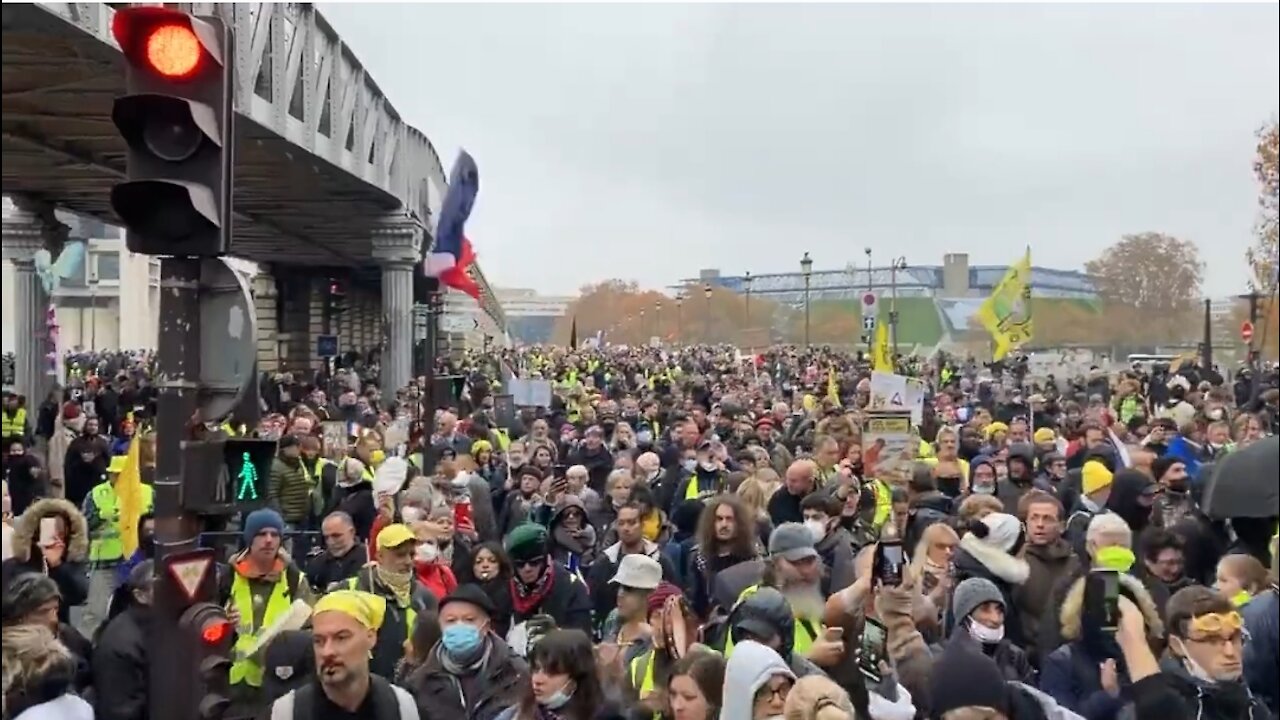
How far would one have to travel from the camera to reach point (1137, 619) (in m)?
5.73

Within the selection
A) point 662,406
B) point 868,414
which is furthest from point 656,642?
point 662,406

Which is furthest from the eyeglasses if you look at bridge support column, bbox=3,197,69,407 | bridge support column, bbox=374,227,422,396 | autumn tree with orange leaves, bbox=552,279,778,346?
autumn tree with orange leaves, bbox=552,279,778,346

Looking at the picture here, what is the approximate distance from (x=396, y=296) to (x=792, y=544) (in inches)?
1047

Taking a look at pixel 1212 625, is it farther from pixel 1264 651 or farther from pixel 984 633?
pixel 984 633

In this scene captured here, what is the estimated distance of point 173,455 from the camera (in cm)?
529

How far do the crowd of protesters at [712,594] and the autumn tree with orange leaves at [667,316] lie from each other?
92922 mm

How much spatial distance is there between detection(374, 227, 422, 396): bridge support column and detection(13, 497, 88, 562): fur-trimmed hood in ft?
75.9

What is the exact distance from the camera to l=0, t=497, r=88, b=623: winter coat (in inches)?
301

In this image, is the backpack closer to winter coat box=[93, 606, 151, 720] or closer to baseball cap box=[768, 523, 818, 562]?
winter coat box=[93, 606, 151, 720]

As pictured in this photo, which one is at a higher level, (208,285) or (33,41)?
(33,41)

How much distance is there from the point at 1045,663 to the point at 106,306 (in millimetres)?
89106

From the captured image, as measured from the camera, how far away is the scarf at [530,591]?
24.8 ft

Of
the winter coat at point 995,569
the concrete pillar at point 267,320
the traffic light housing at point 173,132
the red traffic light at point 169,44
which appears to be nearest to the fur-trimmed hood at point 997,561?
the winter coat at point 995,569

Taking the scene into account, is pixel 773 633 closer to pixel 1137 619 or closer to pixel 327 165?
pixel 1137 619
